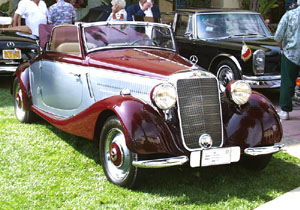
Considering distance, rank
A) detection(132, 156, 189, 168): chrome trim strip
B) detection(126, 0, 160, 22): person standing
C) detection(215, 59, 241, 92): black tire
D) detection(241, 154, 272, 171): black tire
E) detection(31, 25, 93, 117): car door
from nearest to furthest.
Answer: detection(132, 156, 189, 168): chrome trim strip, detection(241, 154, 272, 171): black tire, detection(31, 25, 93, 117): car door, detection(215, 59, 241, 92): black tire, detection(126, 0, 160, 22): person standing

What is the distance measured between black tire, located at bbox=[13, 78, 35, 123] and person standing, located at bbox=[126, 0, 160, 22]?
362 cm

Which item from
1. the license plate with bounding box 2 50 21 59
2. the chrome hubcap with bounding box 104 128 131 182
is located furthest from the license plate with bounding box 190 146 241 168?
the license plate with bounding box 2 50 21 59

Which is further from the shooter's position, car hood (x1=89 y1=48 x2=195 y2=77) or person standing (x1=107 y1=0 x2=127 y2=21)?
person standing (x1=107 y1=0 x2=127 y2=21)

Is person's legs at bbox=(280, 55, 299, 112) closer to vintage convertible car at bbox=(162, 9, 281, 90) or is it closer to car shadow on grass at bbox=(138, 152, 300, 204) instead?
vintage convertible car at bbox=(162, 9, 281, 90)

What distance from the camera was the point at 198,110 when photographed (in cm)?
417

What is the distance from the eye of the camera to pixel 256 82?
762cm

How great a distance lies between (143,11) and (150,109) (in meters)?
5.96

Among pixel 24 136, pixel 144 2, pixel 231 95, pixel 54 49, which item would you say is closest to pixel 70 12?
pixel 144 2

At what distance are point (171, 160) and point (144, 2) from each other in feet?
21.4

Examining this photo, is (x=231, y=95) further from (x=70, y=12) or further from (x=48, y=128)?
(x=70, y=12)

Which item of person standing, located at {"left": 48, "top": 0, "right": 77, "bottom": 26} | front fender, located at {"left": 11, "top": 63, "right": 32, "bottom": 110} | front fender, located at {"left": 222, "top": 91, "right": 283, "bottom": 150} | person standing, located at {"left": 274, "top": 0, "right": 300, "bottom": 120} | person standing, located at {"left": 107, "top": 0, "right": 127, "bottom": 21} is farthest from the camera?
person standing, located at {"left": 48, "top": 0, "right": 77, "bottom": 26}

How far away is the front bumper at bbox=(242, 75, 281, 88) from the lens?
763 centimetres

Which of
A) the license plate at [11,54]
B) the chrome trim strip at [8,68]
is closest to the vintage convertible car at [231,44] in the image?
the license plate at [11,54]

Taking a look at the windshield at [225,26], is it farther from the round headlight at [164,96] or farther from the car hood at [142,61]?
the round headlight at [164,96]
